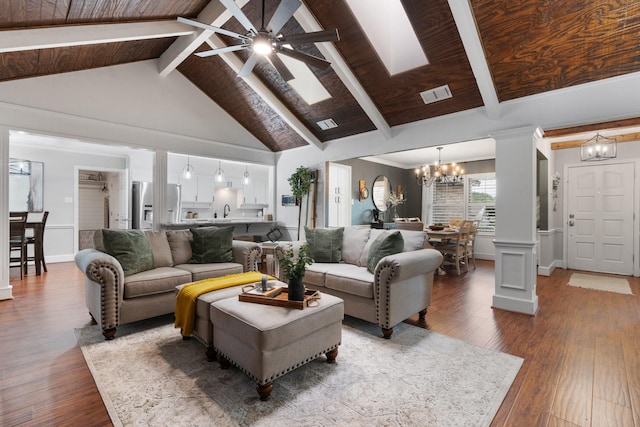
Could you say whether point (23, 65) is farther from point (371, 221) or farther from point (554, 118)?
point (371, 221)

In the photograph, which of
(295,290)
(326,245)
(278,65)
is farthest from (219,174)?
(295,290)

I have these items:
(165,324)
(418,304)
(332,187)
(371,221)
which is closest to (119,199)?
(332,187)

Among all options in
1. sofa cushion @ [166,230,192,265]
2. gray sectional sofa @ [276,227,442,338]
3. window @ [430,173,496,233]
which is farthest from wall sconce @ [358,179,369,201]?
sofa cushion @ [166,230,192,265]

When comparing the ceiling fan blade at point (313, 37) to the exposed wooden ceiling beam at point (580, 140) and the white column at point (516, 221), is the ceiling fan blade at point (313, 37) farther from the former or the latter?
the exposed wooden ceiling beam at point (580, 140)

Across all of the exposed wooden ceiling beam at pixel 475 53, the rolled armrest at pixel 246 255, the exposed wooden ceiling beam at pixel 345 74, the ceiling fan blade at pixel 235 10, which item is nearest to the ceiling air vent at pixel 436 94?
the exposed wooden ceiling beam at pixel 475 53

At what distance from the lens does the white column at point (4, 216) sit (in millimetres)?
3826

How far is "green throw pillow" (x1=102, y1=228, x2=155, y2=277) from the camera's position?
3115mm

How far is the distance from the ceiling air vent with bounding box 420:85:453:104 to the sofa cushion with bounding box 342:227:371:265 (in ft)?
6.22

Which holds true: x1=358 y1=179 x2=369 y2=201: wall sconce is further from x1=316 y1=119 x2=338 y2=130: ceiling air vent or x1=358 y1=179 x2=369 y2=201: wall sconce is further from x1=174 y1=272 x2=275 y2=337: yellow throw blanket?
x1=174 y1=272 x2=275 y2=337: yellow throw blanket

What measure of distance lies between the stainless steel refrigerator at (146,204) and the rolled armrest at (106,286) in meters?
4.21

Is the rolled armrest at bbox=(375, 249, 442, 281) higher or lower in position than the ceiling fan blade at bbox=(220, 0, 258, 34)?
lower

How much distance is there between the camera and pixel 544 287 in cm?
475

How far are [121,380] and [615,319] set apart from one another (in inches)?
187

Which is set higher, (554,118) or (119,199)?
(554,118)
